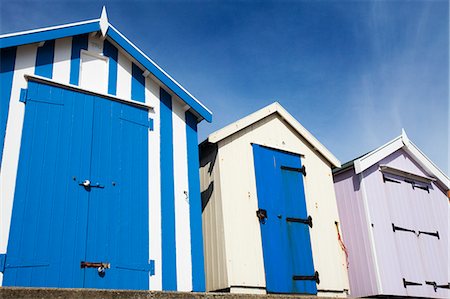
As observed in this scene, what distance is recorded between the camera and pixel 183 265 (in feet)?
22.4

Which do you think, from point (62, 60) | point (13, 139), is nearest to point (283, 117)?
point (62, 60)

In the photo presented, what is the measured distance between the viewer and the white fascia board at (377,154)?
31.2 ft

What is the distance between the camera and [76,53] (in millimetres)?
7102

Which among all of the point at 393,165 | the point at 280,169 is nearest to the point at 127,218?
Answer: the point at 280,169

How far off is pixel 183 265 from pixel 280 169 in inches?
107

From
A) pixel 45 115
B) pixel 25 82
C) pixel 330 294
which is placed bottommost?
pixel 330 294

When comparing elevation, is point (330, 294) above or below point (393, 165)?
below

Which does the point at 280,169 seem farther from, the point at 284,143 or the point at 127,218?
the point at 127,218

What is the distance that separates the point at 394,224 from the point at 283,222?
2.90 m

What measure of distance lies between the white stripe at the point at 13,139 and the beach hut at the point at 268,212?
296 centimetres

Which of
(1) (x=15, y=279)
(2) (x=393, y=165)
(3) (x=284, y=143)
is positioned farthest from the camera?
(2) (x=393, y=165)

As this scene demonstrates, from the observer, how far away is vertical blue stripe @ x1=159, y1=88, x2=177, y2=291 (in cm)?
664

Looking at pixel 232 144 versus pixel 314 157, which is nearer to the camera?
pixel 232 144

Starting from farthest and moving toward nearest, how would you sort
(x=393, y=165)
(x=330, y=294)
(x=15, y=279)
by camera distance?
(x=393, y=165) < (x=330, y=294) < (x=15, y=279)
